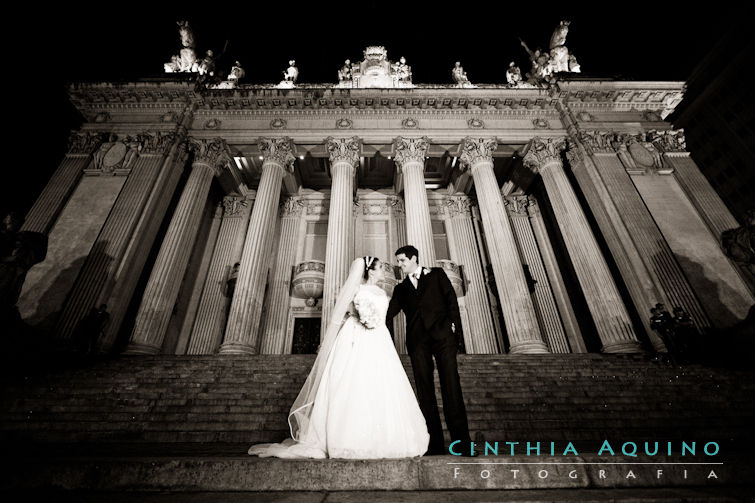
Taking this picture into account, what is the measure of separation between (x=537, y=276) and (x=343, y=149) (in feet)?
34.4

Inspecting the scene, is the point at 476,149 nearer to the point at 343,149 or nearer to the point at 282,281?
the point at 343,149

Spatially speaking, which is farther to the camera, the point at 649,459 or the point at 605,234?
the point at 605,234

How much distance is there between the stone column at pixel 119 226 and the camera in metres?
9.67

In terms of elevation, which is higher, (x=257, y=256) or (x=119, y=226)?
(x=119, y=226)

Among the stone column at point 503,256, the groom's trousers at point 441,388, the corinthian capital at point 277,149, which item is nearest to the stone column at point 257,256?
the corinthian capital at point 277,149

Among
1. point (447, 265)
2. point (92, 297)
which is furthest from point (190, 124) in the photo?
point (447, 265)

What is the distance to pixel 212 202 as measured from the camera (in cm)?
1686

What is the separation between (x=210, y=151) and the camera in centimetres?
1382

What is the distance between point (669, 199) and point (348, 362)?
48.5ft

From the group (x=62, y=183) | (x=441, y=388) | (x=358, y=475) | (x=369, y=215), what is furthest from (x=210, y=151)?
(x=358, y=475)

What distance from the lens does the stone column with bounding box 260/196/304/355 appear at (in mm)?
14117

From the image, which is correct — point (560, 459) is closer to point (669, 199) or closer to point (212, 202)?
point (669, 199)

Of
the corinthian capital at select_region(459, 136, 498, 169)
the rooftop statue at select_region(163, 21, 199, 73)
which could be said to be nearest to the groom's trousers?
the corinthian capital at select_region(459, 136, 498, 169)

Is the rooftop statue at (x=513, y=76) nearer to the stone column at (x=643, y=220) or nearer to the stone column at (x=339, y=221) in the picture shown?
the stone column at (x=643, y=220)
